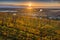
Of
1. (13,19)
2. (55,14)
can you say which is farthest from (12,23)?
(55,14)

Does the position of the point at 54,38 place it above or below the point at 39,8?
below

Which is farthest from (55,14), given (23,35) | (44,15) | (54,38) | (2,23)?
(2,23)

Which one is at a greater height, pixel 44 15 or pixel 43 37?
pixel 44 15

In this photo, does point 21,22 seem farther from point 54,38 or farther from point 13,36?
point 54,38

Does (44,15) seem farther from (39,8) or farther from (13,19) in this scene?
(13,19)

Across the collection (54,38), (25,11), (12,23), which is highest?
(25,11)

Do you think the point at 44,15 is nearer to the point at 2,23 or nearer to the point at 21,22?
the point at 21,22
